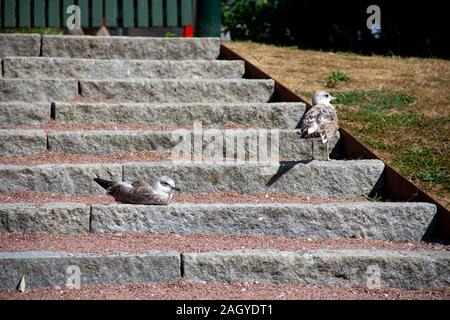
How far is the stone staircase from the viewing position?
5.88 metres

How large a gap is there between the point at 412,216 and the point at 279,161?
151 cm

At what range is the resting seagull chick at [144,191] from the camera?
6.47 metres

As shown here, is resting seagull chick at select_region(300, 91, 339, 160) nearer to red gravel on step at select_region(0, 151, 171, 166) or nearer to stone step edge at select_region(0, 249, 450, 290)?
red gravel on step at select_region(0, 151, 171, 166)

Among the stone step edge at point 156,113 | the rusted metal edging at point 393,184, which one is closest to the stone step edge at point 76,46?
the stone step edge at point 156,113

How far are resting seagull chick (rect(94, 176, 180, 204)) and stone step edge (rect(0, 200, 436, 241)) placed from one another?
93 millimetres

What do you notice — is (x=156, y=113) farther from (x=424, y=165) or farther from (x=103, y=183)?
(x=424, y=165)

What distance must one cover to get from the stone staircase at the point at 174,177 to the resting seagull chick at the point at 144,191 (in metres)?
0.10

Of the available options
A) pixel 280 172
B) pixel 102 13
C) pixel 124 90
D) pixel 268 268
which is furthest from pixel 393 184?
pixel 102 13

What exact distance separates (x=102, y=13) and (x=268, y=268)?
6204 millimetres

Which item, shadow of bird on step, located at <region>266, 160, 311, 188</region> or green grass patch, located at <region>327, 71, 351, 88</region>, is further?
green grass patch, located at <region>327, 71, 351, 88</region>

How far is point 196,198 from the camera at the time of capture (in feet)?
23.0

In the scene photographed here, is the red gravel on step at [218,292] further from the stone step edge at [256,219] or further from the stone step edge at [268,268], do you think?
the stone step edge at [256,219]

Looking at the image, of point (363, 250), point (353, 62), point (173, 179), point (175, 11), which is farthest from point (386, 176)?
point (175, 11)

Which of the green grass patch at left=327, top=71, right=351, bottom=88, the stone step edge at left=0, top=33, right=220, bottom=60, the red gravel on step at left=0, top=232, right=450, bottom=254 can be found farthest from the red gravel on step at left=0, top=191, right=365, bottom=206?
the stone step edge at left=0, top=33, right=220, bottom=60
